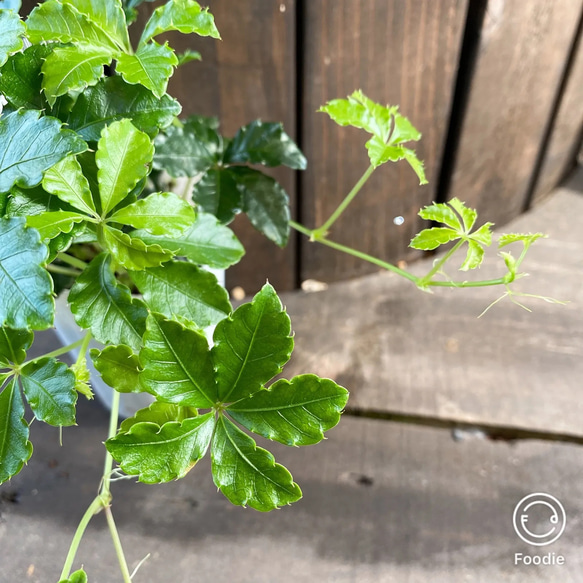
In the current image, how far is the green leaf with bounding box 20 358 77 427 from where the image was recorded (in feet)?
1.23

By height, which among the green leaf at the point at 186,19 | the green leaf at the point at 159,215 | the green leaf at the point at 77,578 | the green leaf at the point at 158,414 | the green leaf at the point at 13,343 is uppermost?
the green leaf at the point at 186,19

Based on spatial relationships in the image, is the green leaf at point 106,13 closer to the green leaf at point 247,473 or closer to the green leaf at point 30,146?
the green leaf at point 30,146

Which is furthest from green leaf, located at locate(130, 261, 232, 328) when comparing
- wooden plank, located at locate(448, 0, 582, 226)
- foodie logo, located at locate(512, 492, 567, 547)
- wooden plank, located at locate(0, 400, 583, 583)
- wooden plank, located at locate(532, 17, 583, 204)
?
wooden plank, located at locate(532, 17, 583, 204)

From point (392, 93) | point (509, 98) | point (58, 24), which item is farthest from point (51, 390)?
point (509, 98)

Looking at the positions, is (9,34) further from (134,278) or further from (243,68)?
(243,68)

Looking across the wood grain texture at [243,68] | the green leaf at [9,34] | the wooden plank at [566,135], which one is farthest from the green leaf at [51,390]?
the wooden plank at [566,135]

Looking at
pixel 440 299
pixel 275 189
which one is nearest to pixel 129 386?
pixel 275 189

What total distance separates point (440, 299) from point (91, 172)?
0.65 m

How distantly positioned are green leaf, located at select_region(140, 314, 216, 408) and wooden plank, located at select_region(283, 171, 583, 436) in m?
0.43

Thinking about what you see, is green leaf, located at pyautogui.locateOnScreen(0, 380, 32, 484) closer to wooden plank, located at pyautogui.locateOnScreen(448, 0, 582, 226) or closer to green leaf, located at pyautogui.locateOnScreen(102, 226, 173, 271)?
green leaf, located at pyautogui.locateOnScreen(102, 226, 173, 271)

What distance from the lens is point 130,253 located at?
0.38 m

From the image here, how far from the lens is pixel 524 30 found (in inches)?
31.3

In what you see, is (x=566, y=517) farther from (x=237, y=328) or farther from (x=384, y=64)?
(x=384, y=64)

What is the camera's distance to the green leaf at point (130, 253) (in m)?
0.37
